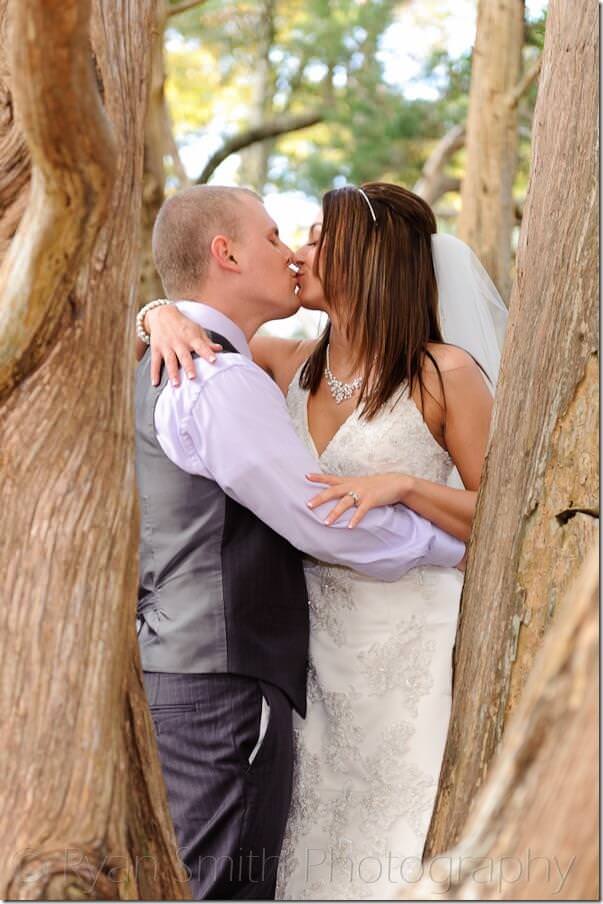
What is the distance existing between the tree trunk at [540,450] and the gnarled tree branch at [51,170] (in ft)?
3.28

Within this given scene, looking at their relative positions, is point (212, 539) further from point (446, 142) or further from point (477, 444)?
point (446, 142)

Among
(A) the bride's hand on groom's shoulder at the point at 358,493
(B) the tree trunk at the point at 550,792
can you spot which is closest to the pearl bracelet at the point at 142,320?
(A) the bride's hand on groom's shoulder at the point at 358,493

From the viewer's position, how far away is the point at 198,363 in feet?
9.41

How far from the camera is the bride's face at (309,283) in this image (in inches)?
132

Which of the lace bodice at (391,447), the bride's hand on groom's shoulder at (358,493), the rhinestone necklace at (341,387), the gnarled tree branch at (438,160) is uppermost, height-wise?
the gnarled tree branch at (438,160)

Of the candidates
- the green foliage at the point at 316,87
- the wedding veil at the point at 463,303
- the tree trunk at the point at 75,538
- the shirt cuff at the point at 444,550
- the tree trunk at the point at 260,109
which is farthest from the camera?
the tree trunk at the point at 260,109

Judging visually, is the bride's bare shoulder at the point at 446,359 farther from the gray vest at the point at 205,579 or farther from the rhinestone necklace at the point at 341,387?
the gray vest at the point at 205,579

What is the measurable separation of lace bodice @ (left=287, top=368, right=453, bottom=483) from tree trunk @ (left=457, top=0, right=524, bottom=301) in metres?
4.38

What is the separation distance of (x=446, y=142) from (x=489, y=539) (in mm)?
8081

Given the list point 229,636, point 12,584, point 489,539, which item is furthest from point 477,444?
point 12,584

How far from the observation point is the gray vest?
9.16 feet

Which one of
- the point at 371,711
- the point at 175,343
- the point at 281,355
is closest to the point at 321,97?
the point at 281,355

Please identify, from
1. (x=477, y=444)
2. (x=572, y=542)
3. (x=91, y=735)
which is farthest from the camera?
(x=477, y=444)

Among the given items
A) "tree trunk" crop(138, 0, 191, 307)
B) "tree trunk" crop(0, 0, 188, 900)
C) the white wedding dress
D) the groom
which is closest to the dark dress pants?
the groom
